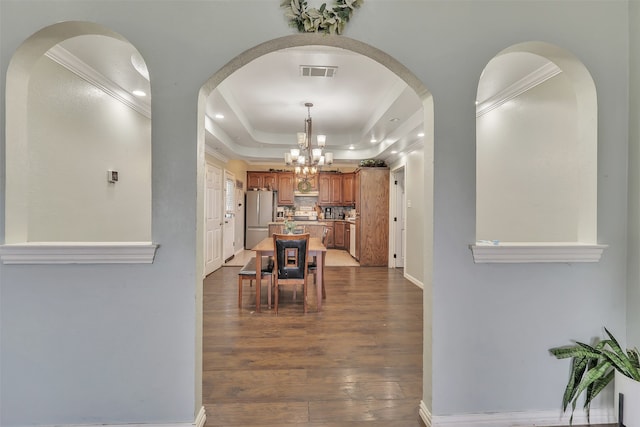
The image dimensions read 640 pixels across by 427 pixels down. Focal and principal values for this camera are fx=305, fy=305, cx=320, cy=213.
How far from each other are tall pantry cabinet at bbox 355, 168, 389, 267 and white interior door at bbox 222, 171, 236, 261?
2826 millimetres

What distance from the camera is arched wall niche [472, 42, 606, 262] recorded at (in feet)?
5.41

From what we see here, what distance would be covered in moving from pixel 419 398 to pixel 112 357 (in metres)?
1.76

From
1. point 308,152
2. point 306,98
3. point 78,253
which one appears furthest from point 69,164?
point 308,152

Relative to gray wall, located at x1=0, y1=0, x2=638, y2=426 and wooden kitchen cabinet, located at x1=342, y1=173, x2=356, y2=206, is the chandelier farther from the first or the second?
wooden kitchen cabinet, located at x1=342, y1=173, x2=356, y2=206

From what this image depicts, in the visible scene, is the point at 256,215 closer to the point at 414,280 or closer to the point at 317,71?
the point at 414,280

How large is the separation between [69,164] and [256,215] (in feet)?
19.7

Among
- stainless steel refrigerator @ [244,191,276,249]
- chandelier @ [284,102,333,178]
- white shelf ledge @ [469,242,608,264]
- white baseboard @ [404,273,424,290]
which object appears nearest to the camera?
white shelf ledge @ [469,242,608,264]

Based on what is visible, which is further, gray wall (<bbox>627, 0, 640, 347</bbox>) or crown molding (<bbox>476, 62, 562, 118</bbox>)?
crown molding (<bbox>476, 62, 562, 118</bbox>)

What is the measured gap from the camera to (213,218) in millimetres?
5594

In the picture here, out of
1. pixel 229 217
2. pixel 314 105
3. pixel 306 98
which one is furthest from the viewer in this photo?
pixel 229 217

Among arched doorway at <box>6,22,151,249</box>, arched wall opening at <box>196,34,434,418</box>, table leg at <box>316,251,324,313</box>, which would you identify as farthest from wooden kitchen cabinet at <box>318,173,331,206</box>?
arched wall opening at <box>196,34,434,418</box>

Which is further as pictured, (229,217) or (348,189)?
(348,189)

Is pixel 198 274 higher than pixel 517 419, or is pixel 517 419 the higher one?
pixel 198 274

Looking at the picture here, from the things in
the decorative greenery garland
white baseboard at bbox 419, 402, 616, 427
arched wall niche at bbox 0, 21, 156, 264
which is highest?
the decorative greenery garland
